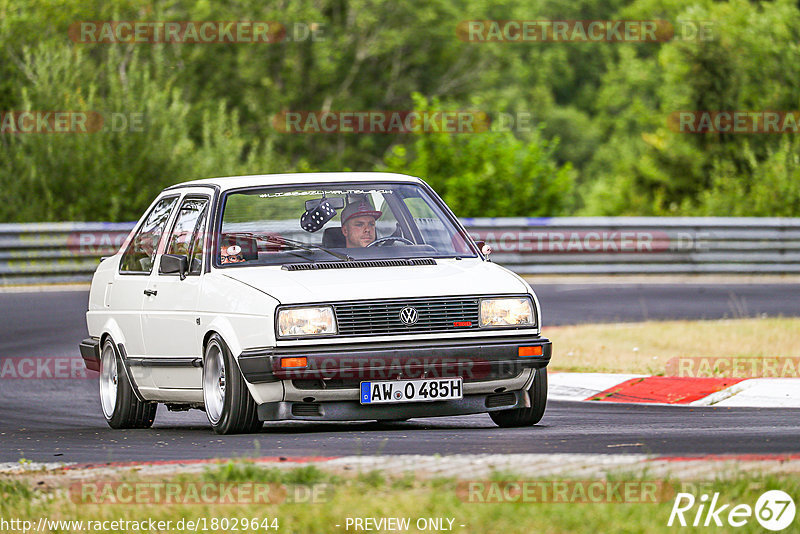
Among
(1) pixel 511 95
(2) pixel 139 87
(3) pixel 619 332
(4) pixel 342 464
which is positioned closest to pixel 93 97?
(2) pixel 139 87

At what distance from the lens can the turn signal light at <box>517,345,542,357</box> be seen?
8.81 meters

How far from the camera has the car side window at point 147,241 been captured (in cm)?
1046

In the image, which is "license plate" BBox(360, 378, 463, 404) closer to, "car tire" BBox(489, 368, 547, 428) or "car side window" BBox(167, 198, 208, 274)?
"car tire" BBox(489, 368, 547, 428)

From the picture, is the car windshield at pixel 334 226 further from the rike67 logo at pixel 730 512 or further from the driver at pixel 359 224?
the rike67 logo at pixel 730 512

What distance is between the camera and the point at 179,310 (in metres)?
9.53

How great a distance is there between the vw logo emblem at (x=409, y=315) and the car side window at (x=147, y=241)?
2.42m

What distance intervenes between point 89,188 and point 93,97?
188cm

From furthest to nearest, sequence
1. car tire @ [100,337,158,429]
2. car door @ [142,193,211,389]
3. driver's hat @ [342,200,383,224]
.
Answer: car tire @ [100,337,158,429] → driver's hat @ [342,200,383,224] → car door @ [142,193,211,389]
